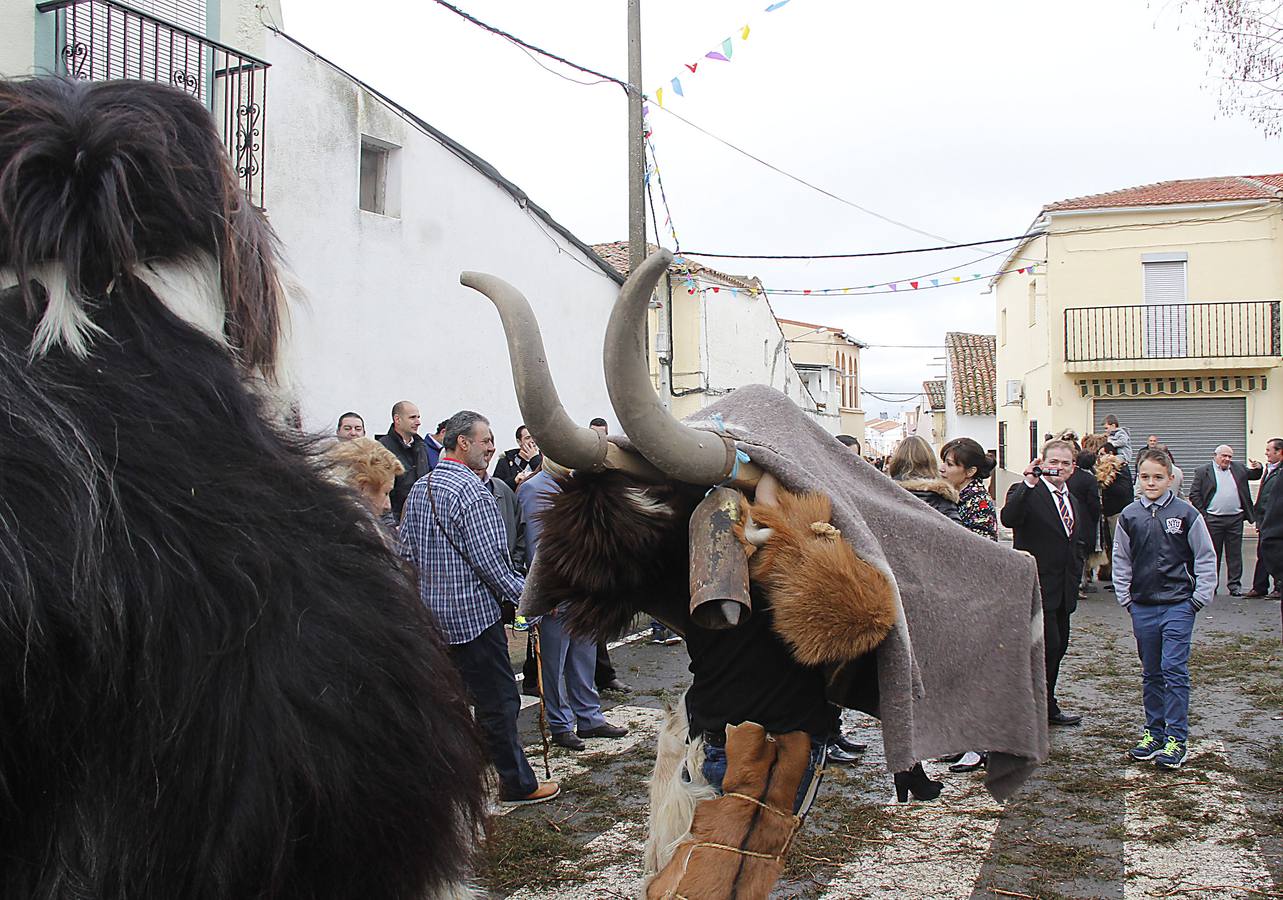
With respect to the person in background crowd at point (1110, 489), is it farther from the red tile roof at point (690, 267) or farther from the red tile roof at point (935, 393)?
the red tile roof at point (935, 393)

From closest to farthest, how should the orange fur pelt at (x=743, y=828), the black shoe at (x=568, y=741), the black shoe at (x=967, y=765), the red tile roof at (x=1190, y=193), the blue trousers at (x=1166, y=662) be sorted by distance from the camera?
the orange fur pelt at (x=743, y=828), the blue trousers at (x=1166, y=662), the black shoe at (x=967, y=765), the black shoe at (x=568, y=741), the red tile roof at (x=1190, y=193)

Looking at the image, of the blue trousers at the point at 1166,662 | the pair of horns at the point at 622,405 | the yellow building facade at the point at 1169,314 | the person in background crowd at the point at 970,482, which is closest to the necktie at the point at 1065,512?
the person in background crowd at the point at 970,482

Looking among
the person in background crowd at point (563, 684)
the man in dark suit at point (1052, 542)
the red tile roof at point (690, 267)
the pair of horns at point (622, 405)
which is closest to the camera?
the pair of horns at point (622, 405)

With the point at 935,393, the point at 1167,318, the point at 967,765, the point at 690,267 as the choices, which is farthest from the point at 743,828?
the point at 935,393

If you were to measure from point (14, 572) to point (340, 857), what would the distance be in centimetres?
33

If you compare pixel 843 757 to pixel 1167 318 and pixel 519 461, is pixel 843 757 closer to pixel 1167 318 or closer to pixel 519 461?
pixel 519 461

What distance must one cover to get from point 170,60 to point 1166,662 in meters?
8.84

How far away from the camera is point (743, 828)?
2527mm

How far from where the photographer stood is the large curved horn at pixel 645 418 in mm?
2215

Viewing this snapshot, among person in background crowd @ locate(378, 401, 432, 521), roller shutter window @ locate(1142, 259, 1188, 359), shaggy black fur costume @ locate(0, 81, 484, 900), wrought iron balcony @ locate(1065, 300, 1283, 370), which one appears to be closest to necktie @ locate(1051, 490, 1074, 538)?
person in background crowd @ locate(378, 401, 432, 521)

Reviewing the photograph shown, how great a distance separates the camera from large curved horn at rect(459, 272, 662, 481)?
6.84 feet

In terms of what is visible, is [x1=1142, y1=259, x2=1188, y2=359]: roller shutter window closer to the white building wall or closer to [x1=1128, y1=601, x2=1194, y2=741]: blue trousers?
the white building wall

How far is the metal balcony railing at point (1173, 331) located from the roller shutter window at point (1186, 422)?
4.10 ft

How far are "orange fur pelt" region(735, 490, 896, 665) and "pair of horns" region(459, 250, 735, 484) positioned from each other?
0.71 ft
